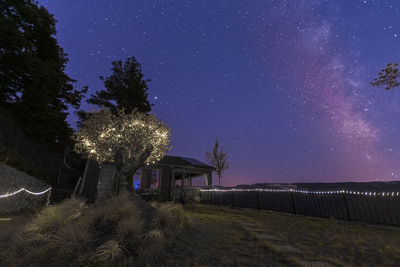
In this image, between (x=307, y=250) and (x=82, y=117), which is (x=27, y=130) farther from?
(x=307, y=250)

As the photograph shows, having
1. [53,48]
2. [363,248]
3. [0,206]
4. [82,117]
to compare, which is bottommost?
[363,248]

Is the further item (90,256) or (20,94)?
(20,94)

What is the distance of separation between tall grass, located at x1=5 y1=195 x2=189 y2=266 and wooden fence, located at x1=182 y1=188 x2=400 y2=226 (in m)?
8.01

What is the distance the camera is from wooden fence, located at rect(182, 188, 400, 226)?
690cm

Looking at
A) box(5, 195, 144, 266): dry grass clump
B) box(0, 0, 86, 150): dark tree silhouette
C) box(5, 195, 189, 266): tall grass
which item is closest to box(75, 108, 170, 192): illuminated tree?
box(5, 195, 189, 266): tall grass

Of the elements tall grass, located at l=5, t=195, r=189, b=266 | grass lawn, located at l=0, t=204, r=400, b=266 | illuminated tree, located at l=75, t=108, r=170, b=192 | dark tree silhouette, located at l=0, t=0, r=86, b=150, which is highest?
dark tree silhouette, located at l=0, t=0, r=86, b=150

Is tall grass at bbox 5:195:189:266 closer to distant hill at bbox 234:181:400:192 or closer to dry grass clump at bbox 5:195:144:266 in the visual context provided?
dry grass clump at bbox 5:195:144:266

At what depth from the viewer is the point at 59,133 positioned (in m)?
14.4

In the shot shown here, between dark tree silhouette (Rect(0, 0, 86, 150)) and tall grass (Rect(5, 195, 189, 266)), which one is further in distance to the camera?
dark tree silhouette (Rect(0, 0, 86, 150))

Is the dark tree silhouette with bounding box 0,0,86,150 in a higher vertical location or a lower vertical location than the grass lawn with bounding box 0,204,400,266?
higher

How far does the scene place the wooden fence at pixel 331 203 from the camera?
690 cm

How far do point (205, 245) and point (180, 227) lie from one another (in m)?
1.26

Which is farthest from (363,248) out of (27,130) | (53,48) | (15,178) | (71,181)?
(53,48)

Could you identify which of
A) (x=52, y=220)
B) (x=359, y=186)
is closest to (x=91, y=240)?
(x=52, y=220)
